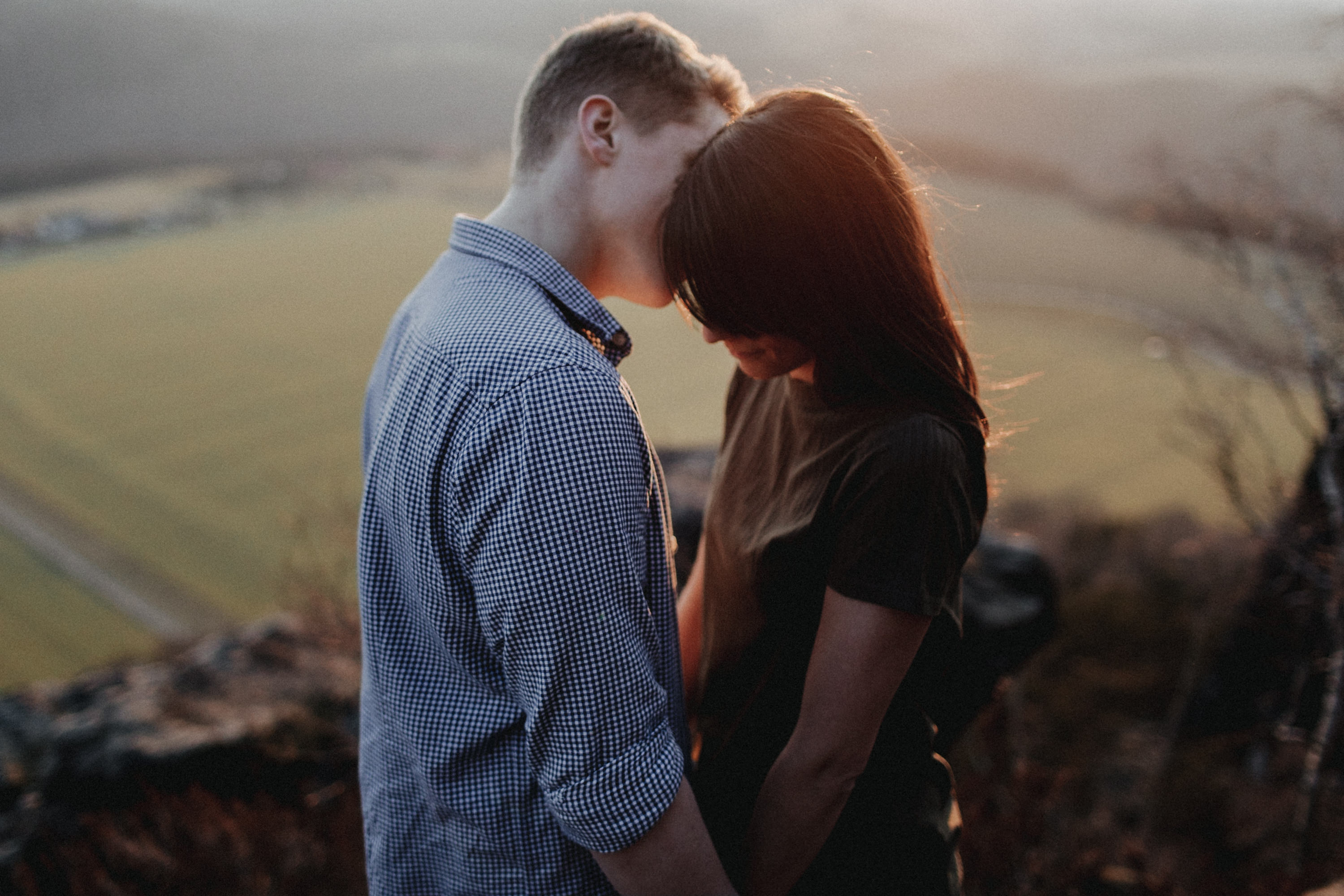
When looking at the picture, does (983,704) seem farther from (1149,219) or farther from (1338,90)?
(1338,90)

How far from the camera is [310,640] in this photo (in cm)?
436

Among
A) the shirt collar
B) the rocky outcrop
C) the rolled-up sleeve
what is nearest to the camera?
the rolled-up sleeve

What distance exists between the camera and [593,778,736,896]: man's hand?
0.87m

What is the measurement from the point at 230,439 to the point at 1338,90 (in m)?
14.5

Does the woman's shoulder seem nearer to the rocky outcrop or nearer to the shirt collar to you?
the shirt collar

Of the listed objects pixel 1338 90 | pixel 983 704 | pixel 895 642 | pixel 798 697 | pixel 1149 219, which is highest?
pixel 1338 90

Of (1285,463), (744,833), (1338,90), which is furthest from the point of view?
(1285,463)

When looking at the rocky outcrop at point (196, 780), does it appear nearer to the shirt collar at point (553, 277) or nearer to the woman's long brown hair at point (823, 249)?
the shirt collar at point (553, 277)

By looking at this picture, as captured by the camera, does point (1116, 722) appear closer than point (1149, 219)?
No

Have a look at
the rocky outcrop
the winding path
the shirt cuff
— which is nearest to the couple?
the shirt cuff

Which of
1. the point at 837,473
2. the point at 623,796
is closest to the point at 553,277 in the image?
the point at 837,473

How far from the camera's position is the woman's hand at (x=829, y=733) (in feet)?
3.03

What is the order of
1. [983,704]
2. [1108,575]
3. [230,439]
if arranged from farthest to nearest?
[230,439]
[1108,575]
[983,704]

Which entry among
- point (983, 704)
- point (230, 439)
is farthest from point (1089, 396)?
point (230, 439)
